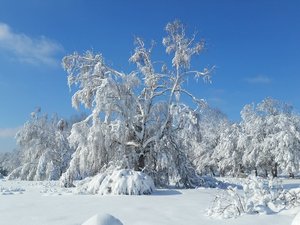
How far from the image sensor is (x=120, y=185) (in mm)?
14117

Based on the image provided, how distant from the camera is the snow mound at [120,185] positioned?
14094 mm

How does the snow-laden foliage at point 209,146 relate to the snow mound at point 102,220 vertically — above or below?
above

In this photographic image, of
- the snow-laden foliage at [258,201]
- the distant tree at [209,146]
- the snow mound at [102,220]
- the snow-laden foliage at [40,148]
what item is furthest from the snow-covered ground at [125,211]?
the distant tree at [209,146]

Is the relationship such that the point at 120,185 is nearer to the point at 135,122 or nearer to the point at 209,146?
the point at 135,122

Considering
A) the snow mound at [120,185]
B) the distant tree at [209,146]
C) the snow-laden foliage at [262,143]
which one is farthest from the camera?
the distant tree at [209,146]

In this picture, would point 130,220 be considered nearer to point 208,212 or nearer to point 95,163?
point 208,212

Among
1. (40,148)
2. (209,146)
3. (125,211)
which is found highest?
(209,146)

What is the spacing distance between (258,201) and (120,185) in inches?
237

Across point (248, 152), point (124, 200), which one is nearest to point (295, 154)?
point (248, 152)

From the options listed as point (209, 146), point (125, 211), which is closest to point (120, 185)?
point (125, 211)

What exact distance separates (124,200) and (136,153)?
715 centimetres

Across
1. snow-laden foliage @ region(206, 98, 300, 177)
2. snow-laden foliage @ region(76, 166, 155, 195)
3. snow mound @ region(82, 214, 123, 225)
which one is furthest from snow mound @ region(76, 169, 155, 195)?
snow-laden foliage @ region(206, 98, 300, 177)

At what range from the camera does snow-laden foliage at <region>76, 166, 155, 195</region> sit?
1410 centimetres

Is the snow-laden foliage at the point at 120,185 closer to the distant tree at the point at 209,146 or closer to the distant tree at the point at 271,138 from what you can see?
the distant tree at the point at 271,138
